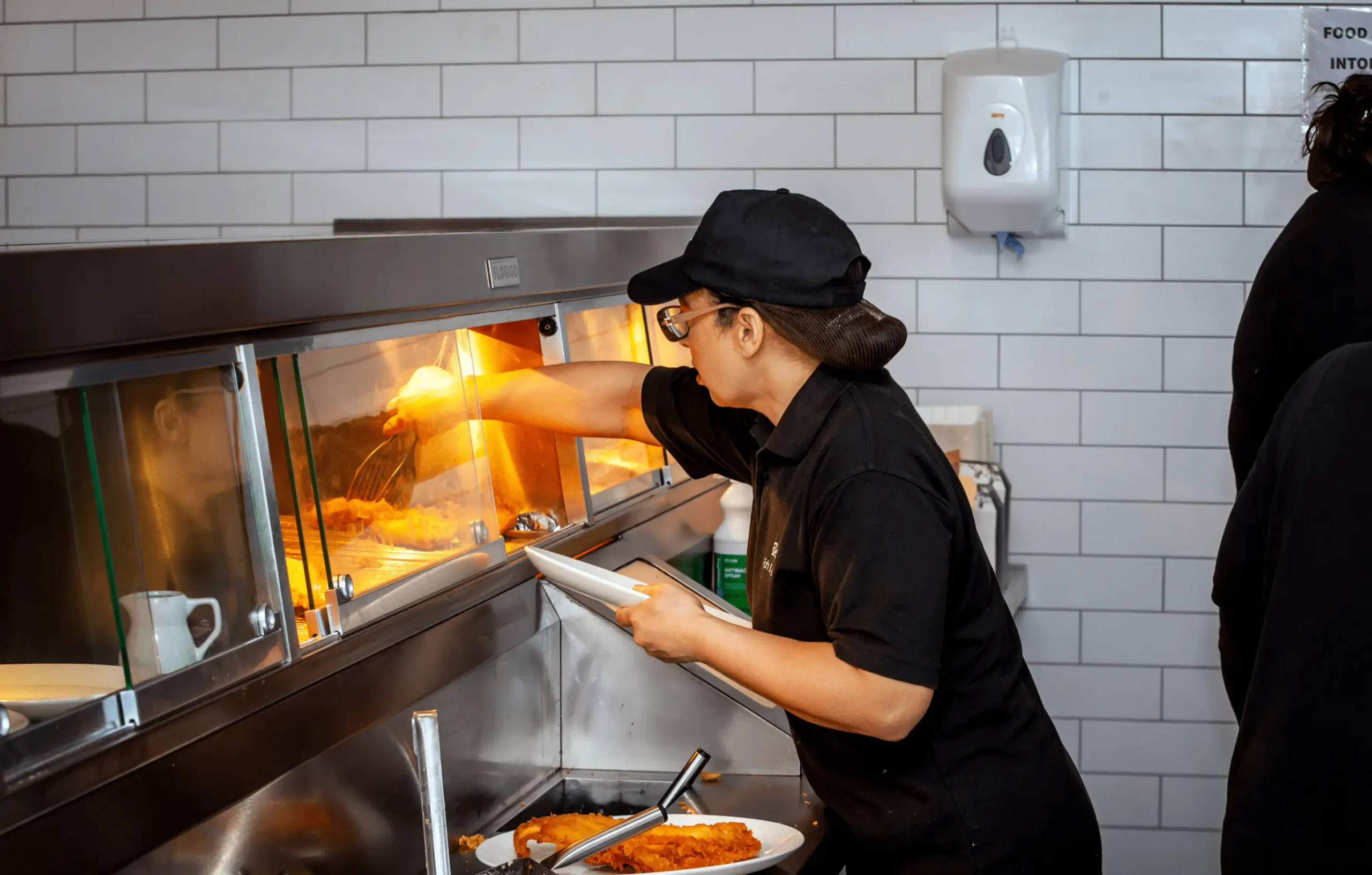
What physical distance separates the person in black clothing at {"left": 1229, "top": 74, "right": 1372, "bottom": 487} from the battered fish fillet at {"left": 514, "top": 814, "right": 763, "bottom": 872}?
4.98 ft

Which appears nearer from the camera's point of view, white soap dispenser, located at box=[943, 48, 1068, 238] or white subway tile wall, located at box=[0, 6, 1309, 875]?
white soap dispenser, located at box=[943, 48, 1068, 238]

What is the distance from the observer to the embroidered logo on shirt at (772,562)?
1743mm

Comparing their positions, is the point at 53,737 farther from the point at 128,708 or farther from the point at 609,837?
the point at 609,837

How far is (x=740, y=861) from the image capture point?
1.75 m

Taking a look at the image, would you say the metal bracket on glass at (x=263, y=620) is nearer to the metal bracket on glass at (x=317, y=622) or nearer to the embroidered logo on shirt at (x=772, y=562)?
the metal bracket on glass at (x=317, y=622)

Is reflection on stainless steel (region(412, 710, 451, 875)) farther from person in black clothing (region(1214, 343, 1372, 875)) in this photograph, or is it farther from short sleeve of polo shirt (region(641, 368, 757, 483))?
short sleeve of polo shirt (region(641, 368, 757, 483))

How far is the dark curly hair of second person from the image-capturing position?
248 cm

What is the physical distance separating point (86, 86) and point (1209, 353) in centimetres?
315

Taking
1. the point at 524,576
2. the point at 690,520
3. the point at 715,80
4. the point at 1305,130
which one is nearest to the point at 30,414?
the point at 524,576

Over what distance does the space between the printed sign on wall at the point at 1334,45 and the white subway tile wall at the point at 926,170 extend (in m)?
0.05

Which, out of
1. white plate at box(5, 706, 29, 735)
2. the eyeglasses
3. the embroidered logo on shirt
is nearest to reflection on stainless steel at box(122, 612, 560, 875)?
white plate at box(5, 706, 29, 735)

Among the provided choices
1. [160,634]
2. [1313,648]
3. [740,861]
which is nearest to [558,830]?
[740,861]

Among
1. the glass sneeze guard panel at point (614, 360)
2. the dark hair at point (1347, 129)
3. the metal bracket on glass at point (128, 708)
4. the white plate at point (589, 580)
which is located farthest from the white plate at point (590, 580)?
the dark hair at point (1347, 129)

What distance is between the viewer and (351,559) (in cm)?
165
